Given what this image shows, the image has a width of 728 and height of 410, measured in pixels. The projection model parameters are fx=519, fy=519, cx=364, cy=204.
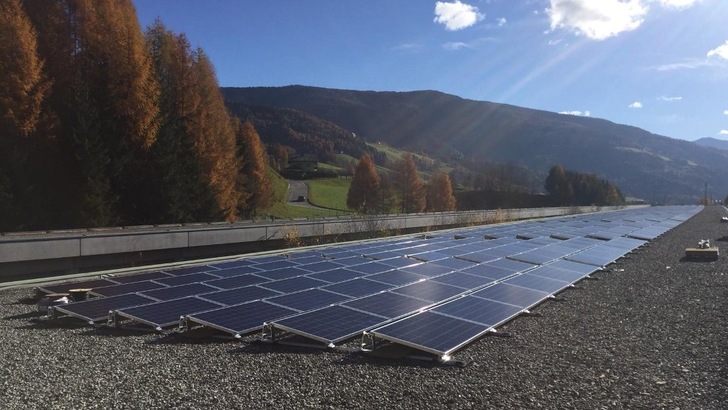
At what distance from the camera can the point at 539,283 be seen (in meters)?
14.1

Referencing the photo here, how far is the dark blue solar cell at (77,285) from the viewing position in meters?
11.9

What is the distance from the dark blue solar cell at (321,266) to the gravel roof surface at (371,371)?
239 inches

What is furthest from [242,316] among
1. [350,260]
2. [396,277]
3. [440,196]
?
[440,196]

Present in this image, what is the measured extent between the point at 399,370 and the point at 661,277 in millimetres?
13937

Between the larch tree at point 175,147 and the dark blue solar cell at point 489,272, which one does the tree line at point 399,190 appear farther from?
the dark blue solar cell at point 489,272

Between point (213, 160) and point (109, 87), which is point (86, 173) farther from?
point (213, 160)

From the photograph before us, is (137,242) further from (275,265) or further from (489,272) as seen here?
(489,272)

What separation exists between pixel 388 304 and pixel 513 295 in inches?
134

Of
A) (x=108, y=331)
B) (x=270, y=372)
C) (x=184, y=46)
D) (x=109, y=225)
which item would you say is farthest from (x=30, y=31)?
(x=270, y=372)

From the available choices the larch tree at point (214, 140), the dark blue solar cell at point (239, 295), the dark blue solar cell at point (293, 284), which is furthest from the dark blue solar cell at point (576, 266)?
the larch tree at point (214, 140)

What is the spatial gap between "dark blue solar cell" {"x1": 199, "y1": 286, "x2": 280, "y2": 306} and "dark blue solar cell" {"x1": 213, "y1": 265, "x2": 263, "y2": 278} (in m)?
1.92

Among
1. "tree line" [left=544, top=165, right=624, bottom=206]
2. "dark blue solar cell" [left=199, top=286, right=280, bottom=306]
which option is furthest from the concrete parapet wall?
"tree line" [left=544, top=165, right=624, bottom=206]

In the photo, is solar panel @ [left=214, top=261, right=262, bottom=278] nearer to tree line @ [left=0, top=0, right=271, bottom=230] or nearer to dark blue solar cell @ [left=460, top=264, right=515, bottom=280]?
dark blue solar cell @ [left=460, top=264, right=515, bottom=280]

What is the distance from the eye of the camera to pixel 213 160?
43.2 m
